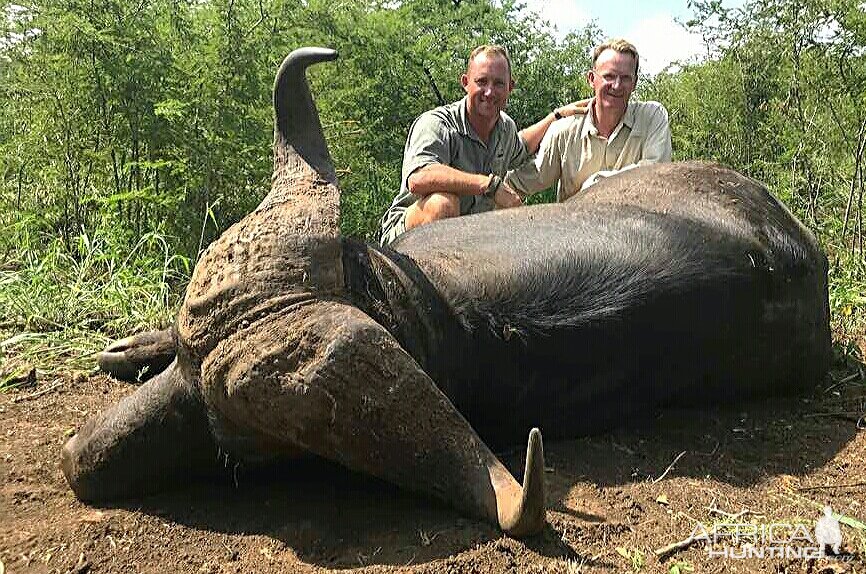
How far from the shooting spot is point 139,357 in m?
4.20

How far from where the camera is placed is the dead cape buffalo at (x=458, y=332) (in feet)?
8.47

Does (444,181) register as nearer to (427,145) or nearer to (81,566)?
(427,145)

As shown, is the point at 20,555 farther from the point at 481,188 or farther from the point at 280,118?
the point at 481,188

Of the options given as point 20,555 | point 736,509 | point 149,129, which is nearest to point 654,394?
point 736,509

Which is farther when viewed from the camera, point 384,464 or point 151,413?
point 151,413

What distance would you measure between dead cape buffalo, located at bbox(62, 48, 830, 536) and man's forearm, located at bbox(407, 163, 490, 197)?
3.37 feet

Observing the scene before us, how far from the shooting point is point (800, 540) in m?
2.83

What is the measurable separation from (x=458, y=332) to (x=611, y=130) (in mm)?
3060

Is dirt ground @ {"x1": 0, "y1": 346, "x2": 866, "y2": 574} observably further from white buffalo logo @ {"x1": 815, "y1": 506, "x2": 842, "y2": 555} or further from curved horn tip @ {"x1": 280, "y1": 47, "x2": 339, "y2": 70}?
curved horn tip @ {"x1": 280, "y1": 47, "x2": 339, "y2": 70}

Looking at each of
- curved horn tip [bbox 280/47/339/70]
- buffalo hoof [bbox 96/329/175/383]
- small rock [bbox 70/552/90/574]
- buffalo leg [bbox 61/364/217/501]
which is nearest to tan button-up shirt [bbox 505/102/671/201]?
buffalo hoof [bbox 96/329/175/383]

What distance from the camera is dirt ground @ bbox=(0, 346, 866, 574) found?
2656 mm

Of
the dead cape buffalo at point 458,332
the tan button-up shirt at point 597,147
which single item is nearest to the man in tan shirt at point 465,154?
the tan button-up shirt at point 597,147

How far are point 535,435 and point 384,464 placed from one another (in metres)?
0.61

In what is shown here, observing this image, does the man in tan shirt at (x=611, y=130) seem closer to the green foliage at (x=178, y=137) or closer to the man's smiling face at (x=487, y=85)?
the man's smiling face at (x=487, y=85)
